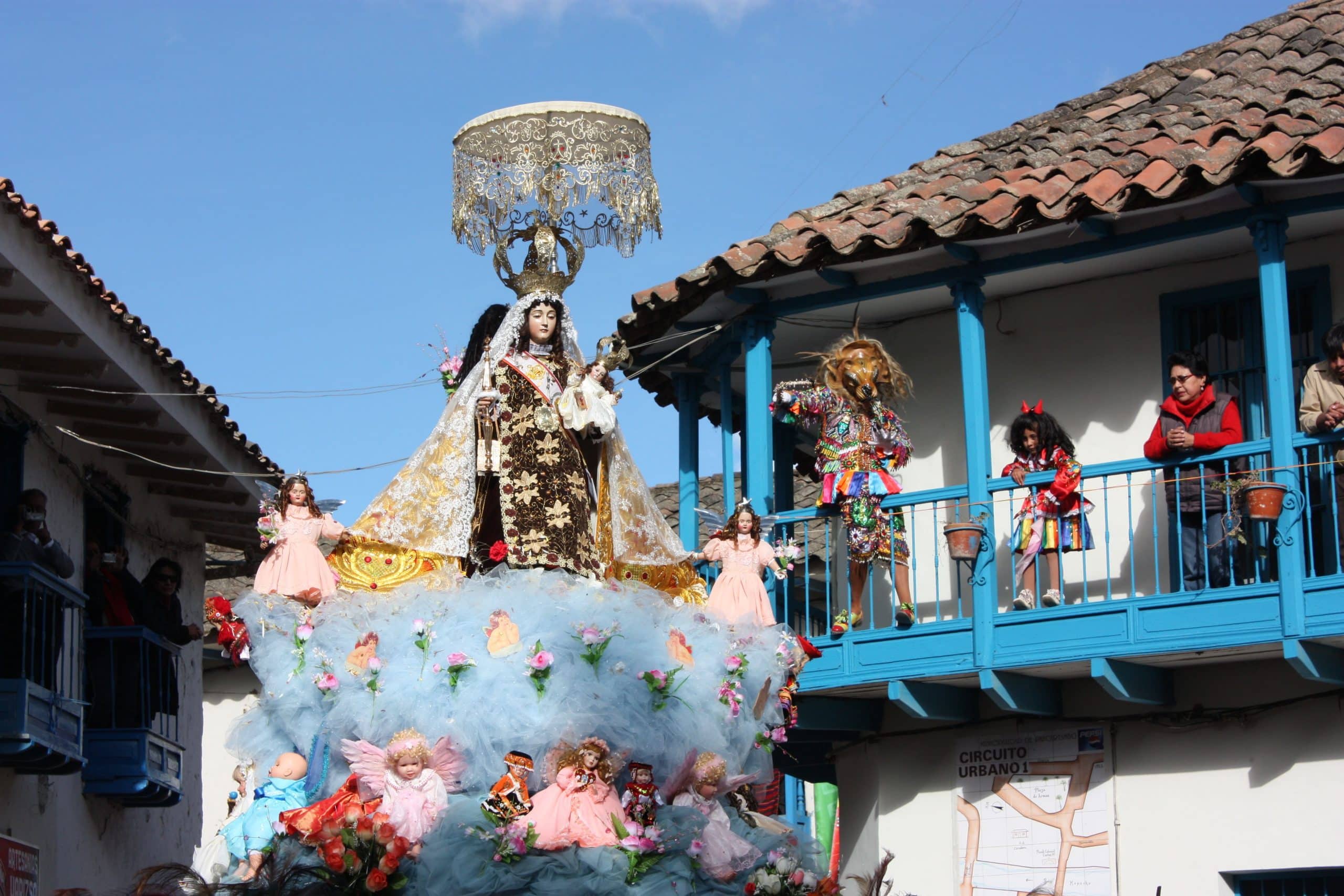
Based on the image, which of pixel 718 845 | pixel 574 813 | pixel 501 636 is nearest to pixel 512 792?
pixel 574 813

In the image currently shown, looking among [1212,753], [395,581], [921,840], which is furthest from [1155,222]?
[395,581]

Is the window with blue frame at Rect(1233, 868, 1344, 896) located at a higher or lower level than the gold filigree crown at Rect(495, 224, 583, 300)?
lower

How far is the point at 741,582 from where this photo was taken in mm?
15281

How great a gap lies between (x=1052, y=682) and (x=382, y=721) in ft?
15.9

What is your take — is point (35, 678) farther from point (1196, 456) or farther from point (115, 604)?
point (1196, 456)

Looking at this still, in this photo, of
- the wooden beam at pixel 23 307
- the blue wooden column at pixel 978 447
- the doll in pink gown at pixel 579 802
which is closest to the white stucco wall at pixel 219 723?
the wooden beam at pixel 23 307

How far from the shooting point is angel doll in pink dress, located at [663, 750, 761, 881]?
13.1 m

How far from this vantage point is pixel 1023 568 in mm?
14859

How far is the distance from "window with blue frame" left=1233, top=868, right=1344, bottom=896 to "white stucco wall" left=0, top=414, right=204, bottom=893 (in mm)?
8447

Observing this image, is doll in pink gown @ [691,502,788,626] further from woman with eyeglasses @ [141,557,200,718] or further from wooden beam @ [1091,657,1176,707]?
woman with eyeglasses @ [141,557,200,718]

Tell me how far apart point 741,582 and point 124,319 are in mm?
4906

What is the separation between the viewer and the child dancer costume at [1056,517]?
14.5m

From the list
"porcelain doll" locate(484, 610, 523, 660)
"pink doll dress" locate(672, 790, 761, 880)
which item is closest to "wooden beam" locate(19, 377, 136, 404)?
"porcelain doll" locate(484, 610, 523, 660)

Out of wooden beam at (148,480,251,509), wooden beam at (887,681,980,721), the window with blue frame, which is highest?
wooden beam at (148,480,251,509)
